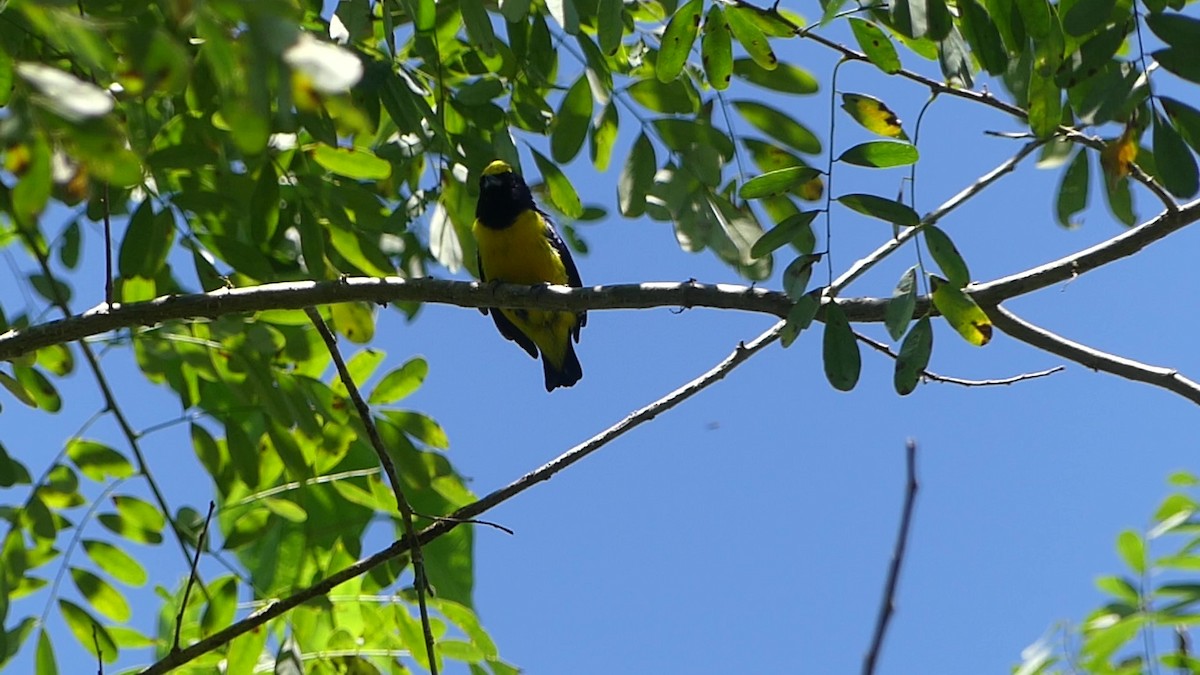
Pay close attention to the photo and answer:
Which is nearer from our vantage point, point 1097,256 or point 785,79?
point 1097,256

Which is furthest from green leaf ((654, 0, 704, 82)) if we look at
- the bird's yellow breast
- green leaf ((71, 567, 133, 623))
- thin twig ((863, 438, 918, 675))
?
the bird's yellow breast

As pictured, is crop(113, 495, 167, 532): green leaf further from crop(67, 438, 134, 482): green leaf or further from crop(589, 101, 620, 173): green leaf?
crop(589, 101, 620, 173): green leaf

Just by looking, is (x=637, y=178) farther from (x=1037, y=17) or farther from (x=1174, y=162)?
(x=1174, y=162)

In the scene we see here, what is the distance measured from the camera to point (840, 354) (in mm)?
2443

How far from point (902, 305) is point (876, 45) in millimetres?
712

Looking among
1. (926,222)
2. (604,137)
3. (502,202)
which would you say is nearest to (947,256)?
(926,222)

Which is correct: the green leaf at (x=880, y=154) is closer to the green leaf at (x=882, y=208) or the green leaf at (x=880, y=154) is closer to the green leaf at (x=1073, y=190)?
the green leaf at (x=882, y=208)

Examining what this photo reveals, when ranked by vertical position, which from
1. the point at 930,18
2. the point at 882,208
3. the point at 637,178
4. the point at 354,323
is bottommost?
the point at 882,208

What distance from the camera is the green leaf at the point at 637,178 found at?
338 centimetres

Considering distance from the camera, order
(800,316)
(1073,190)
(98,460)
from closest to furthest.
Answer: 1. (800,316)
2. (1073,190)
3. (98,460)

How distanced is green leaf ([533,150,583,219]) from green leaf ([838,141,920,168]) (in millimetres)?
1155

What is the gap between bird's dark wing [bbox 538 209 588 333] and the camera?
5.81 meters

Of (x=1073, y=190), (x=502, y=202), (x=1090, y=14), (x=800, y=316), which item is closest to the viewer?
(x=1090, y=14)

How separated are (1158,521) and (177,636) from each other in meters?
2.69
